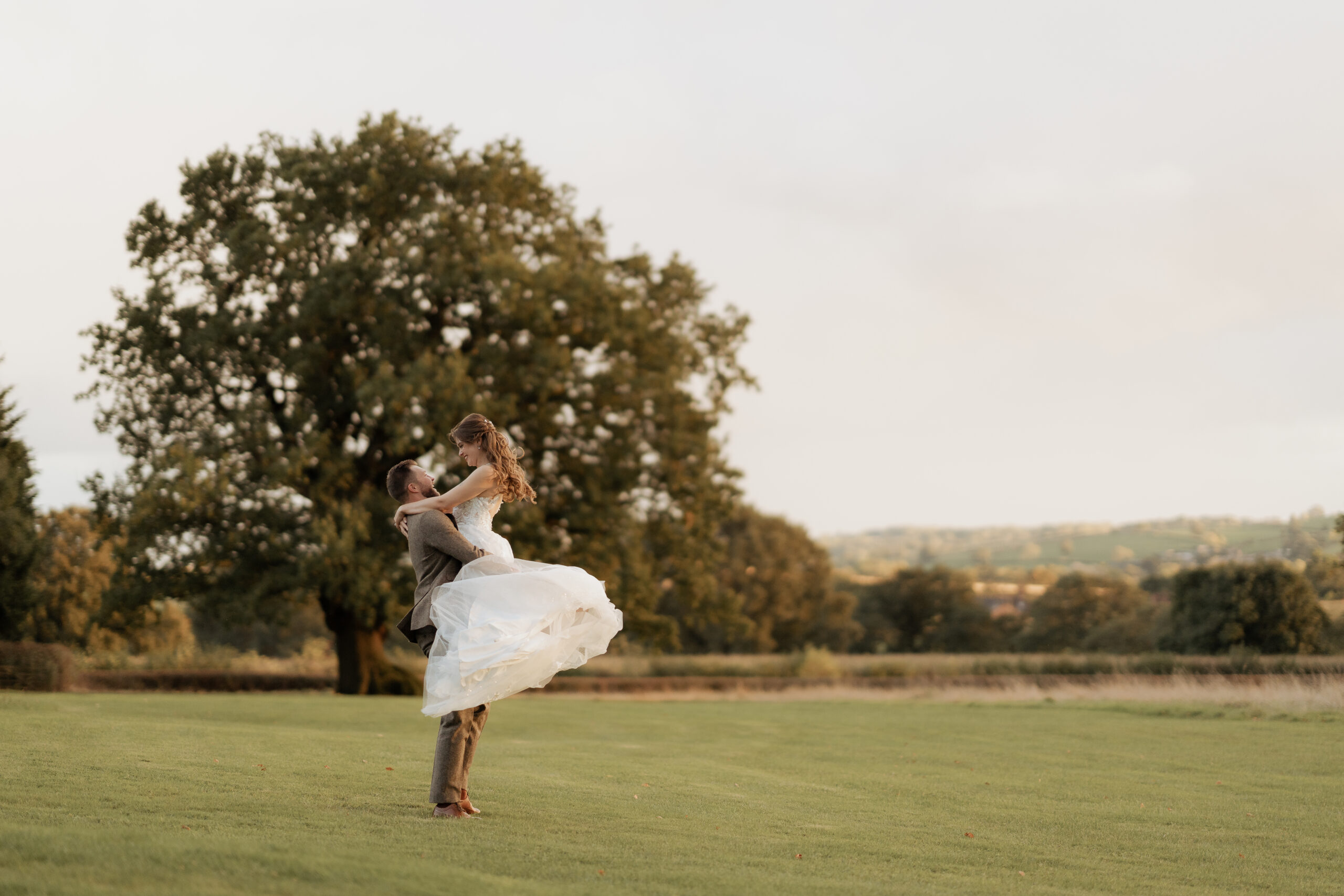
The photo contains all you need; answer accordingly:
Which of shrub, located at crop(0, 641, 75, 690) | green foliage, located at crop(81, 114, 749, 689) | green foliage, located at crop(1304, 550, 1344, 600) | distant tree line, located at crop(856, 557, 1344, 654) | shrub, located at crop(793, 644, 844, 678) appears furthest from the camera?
distant tree line, located at crop(856, 557, 1344, 654)

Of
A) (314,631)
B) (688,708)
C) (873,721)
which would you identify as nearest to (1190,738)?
(873,721)

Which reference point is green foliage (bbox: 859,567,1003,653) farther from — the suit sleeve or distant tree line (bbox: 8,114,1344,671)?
the suit sleeve

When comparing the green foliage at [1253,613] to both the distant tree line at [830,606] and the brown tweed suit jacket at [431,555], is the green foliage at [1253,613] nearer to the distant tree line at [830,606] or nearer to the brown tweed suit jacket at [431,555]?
the distant tree line at [830,606]

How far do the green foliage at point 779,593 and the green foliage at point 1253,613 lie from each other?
87.4ft

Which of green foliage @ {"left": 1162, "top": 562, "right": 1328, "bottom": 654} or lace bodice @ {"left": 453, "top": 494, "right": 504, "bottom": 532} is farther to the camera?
green foliage @ {"left": 1162, "top": 562, "right": 1328, "bottom": 654}

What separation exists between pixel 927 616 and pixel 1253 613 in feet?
111

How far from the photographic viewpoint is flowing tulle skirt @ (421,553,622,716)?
7250 mm

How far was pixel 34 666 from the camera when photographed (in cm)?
1995

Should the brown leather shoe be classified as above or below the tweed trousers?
below

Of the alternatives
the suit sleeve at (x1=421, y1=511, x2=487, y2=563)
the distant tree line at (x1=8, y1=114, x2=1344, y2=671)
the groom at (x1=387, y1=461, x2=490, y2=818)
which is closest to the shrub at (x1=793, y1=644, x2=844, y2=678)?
the distant tree line at (x1=8, y1=114, x2=1344, y2=671)

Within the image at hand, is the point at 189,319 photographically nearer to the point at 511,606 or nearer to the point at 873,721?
the point at 873,721

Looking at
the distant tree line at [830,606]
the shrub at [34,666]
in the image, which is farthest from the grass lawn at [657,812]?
the distant tree line at [830,606]

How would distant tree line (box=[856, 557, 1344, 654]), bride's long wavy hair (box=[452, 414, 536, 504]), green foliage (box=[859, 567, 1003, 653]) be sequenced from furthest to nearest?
green foliage (box=[859, 567, 1003, 653]) → distant tree line (box=[856, 557, 1344, 654]) → bride's long wavy hair (box=[452, 414, 536, 504])

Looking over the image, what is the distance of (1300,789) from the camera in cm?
1123
